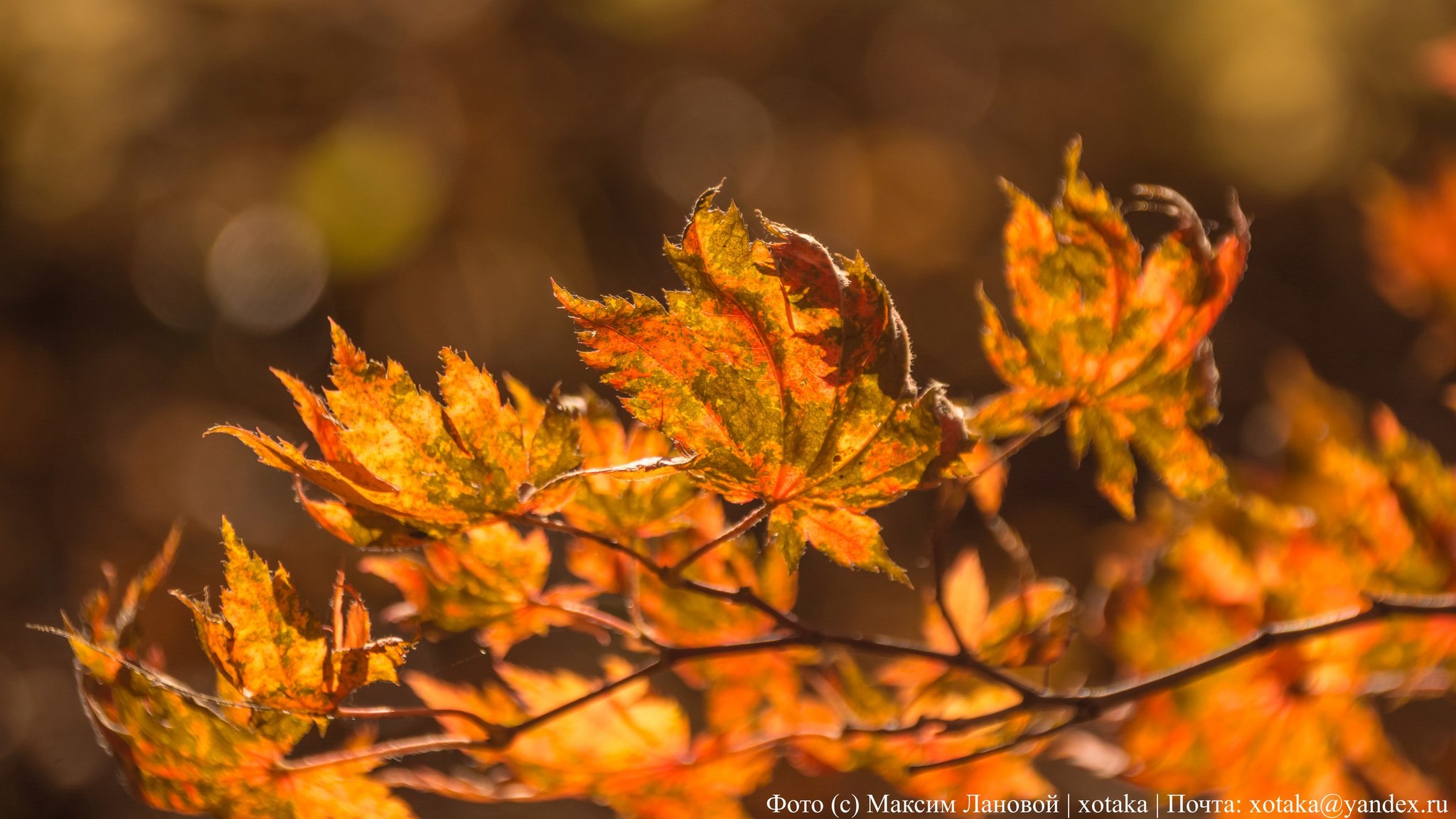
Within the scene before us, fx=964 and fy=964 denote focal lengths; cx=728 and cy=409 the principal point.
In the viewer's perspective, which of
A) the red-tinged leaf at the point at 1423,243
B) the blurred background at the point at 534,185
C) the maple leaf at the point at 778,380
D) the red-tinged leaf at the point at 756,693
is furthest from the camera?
the blurred background at the point at 534,185

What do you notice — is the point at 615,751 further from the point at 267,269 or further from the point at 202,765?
the point at 267,269

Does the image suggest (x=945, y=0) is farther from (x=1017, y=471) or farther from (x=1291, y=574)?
(x=1291, y=574)

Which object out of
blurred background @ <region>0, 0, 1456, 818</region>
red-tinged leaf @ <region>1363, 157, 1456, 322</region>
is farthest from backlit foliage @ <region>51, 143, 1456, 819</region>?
blurred background @ <region>0, 0, 1456, 818</region>

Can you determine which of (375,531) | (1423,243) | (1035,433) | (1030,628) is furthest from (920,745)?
(1423,243)

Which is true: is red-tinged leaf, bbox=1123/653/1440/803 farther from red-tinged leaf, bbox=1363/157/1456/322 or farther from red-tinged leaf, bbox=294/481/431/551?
red-tinged leaf, bbox=294/481/431/551

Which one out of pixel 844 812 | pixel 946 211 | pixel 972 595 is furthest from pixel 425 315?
pixel 972 595

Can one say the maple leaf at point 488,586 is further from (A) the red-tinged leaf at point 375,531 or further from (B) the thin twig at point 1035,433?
(B) the thin twig at point 1035,433

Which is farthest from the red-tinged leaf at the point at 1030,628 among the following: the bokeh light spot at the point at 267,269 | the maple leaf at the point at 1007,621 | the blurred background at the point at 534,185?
the bokeh light spot at the point at 267,269
